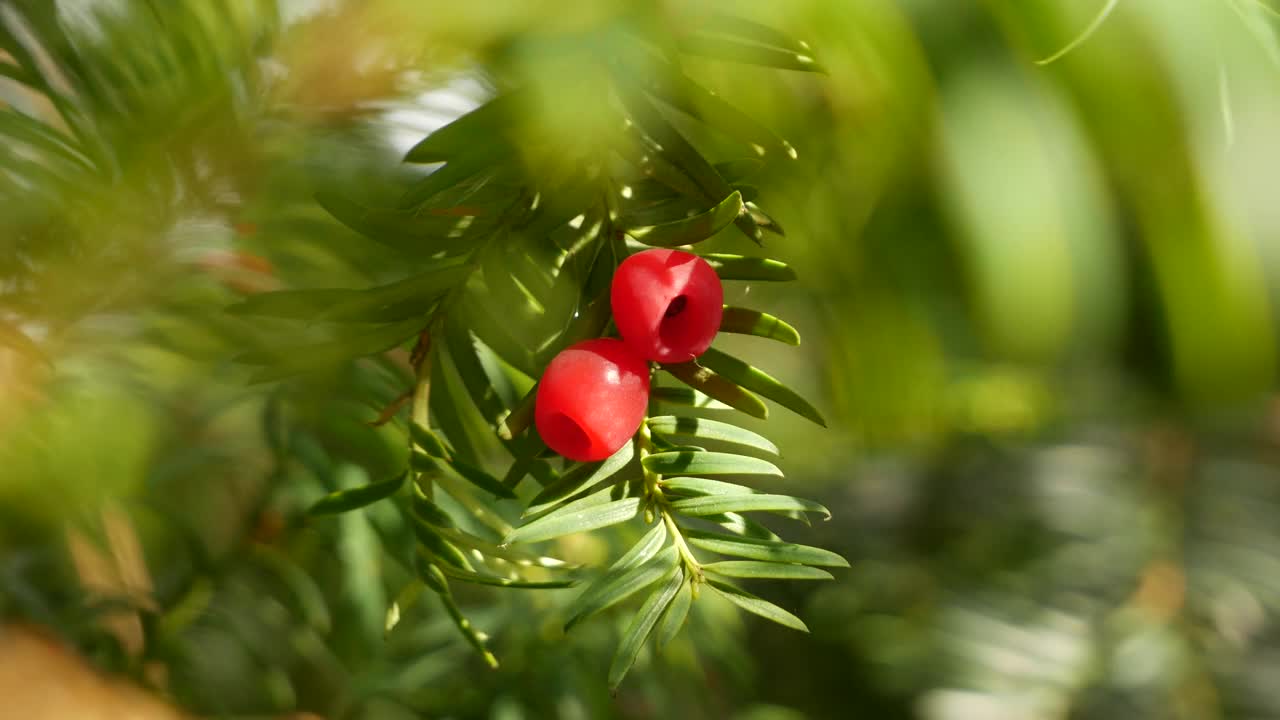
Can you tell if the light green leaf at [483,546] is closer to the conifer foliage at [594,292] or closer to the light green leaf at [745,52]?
the conifer foliage at [594,292]

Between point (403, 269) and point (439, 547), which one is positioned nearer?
point (439, 547)

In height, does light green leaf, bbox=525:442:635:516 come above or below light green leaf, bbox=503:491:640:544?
above

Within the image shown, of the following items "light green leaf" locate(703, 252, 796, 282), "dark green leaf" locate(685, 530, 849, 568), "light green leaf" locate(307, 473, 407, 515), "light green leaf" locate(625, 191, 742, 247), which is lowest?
"light green leaf" locate(307, 473, 407, 515)

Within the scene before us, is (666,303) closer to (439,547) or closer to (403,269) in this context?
(439,547)

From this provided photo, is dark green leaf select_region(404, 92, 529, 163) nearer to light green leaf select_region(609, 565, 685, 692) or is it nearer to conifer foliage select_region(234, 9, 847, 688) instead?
conifer foliage select_region(234, 9, 847, 688)

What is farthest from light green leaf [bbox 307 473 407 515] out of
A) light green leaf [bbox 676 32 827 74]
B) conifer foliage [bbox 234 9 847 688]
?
light green leaf [bbox 676 32 827 74]

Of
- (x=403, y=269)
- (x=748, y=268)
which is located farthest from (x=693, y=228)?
(x=403, y=269)
